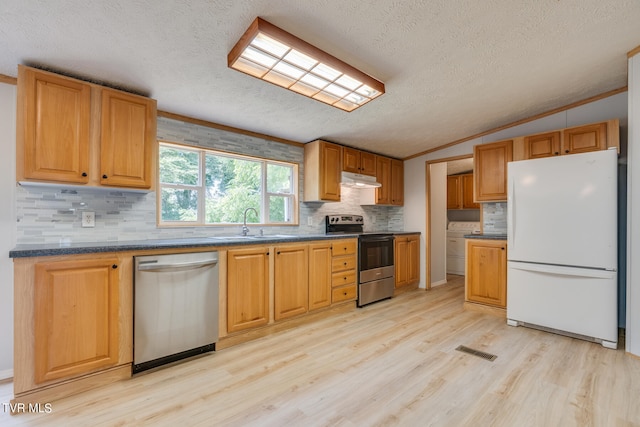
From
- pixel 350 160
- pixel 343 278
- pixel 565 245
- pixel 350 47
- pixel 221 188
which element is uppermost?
pixel 350 47

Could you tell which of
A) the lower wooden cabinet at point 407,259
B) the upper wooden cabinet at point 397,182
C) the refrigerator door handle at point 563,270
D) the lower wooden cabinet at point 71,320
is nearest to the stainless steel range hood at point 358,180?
the upper wooden cabinet at point 397,182

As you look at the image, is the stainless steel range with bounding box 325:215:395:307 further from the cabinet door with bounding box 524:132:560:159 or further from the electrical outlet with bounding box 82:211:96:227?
the electrical outlet with bounding box 82:211:96:227

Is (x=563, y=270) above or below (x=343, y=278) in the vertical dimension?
above

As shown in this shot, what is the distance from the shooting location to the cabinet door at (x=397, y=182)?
484 centimetres

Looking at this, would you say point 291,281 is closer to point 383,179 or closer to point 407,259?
point 407,259

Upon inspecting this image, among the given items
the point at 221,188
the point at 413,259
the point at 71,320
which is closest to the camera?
the point at 71,320

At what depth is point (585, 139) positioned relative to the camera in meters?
2.99

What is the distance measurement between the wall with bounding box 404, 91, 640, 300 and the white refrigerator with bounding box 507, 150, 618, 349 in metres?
0.70

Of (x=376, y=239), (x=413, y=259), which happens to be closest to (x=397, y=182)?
(x=413, y=259)

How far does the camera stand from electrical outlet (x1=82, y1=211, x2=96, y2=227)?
229cm

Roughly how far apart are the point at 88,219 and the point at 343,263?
2.57m

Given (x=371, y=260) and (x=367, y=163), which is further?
(x=367, y=163)

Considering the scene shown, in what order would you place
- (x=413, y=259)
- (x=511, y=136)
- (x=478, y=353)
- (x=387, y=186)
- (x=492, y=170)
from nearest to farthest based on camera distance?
(x=478, y=353) < (x=492, y=170) < (x=511, y=136) < (x=413, y=259) < (x=387, y=186)

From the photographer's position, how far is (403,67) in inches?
92.4
